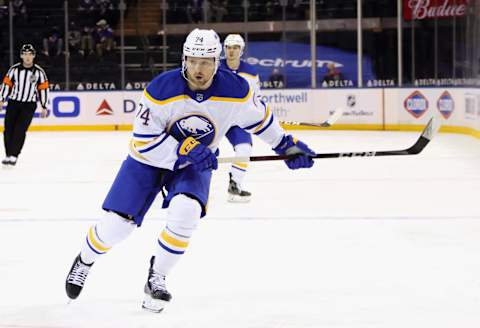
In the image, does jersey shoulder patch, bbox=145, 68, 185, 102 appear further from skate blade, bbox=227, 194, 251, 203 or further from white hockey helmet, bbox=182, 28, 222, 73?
skate blade, bbox=227, 194, 251, 203

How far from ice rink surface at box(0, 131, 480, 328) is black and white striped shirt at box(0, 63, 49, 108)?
946mm

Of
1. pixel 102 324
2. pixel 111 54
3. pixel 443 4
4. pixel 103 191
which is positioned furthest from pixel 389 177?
pixel 111 54

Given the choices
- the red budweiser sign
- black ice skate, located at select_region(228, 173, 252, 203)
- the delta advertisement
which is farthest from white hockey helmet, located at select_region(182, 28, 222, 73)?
the delta advertisement

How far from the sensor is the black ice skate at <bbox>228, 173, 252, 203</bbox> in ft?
22.6

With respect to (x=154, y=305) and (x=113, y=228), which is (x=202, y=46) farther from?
(x=154, y=305)

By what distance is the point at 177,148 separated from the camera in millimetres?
3479

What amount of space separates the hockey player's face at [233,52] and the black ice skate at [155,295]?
345 cm

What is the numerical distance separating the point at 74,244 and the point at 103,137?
845cm

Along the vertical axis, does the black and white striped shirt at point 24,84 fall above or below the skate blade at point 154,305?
above

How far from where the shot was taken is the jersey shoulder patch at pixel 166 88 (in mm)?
3438

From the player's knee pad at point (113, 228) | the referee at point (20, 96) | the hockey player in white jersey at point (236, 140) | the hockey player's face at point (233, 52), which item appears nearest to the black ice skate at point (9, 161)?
the referee at point (20, 96)

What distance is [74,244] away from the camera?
5.22 meters

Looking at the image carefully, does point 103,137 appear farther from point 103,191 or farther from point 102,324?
point 102,324

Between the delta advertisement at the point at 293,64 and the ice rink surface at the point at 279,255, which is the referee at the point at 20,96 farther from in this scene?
the delta advertisement at the point at 293,64
